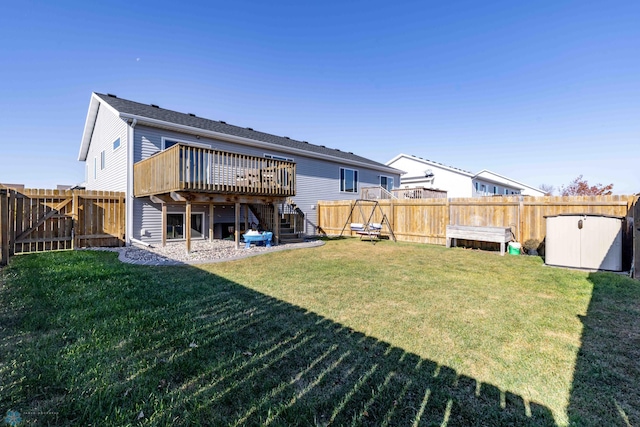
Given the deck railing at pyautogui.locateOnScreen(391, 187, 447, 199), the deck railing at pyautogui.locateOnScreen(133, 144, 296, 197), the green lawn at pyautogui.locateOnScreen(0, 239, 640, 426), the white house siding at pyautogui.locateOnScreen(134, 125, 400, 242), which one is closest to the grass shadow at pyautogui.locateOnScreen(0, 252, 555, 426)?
the green lawn at pyautogui.locateOnScreen(0, 239, 640, 426)

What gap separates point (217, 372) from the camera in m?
2.43

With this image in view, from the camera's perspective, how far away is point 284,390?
87.0 inches

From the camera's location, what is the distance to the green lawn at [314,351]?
200 cm

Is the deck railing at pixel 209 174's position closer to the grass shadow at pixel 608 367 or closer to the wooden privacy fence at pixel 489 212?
the wooden privacy fence at pixel 489 212

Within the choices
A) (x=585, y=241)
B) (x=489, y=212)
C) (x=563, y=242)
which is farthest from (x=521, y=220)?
(x=585, y=241)

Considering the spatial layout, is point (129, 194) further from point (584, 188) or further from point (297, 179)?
point (584, 188)

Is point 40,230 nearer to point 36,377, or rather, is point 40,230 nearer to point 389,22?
point 36,377

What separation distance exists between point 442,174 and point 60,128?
1082 inches

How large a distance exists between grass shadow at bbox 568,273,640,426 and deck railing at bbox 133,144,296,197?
861 centimetres

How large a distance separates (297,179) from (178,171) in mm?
7880

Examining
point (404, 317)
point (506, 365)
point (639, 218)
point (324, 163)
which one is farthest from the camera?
point (324, 163)

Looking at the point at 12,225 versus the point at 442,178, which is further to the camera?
the point at 442,178

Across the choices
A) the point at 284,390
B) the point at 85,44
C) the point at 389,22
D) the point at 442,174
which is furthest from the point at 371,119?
the point at 284,390

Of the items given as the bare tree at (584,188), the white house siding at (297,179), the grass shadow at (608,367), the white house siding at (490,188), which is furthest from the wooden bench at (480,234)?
the bare tree at (584,188)
